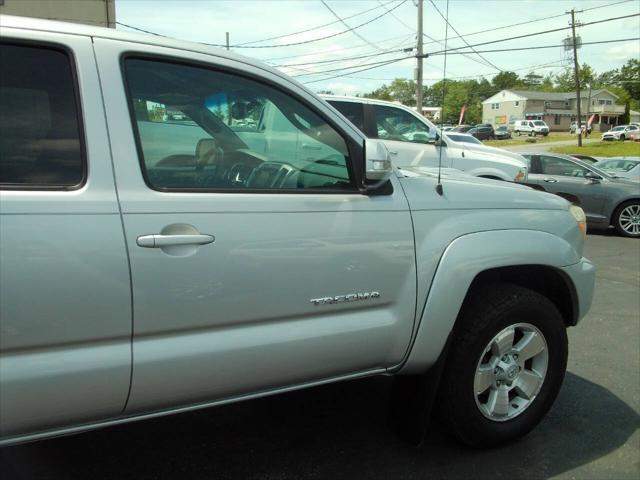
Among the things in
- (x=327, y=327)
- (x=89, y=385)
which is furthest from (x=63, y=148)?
(x=327, y=327)

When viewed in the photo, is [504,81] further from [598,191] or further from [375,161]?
[375,161]

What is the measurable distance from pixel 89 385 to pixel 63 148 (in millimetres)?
804

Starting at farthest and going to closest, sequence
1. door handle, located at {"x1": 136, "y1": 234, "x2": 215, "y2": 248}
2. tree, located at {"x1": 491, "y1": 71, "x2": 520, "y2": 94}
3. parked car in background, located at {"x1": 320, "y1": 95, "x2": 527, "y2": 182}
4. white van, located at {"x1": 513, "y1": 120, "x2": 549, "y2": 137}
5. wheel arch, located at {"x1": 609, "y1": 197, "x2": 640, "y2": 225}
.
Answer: tree, located at {"x1": 491, "y1": 71, "x2": 520, "y2": 94} → white van, located at {"x1": 513, "y1": 120, "x2": 549, "y2": 137} → wheel arch, located at {"x1": 609, "y1": 197, "x2": 640, "y2": 225} → parked car in background, located at {"x1": 320, "y1": 95, "x2": 527, "y2": 182} → door handle, located at {"x1": 136, "y1": 234, "x2": 215, "y2": 248}

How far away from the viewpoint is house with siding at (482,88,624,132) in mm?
93438

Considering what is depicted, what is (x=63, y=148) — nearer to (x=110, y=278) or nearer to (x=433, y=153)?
(x=110, y=278)

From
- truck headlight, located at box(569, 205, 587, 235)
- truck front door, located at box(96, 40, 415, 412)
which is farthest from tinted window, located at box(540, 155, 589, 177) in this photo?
truck front door, located at box(96, 40, 415, 412)

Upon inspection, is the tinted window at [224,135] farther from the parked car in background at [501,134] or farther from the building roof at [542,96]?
the building roof at [542,96]

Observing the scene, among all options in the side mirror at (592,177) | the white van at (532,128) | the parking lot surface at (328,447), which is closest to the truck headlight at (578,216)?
the parking lot surface at (328,447)

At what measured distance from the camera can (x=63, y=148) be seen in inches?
78.6

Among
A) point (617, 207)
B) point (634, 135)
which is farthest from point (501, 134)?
point (617, 207)

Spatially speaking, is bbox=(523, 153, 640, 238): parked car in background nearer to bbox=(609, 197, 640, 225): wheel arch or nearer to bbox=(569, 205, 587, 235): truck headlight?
bbox=(609, 197, 640, 225): wheel arch

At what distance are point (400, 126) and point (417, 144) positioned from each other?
0.40m

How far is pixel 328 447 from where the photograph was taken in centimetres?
306

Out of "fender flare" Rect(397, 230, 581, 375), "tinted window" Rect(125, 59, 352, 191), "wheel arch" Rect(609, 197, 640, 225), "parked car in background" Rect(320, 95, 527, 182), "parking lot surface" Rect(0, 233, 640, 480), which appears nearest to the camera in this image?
"tinted window" Rect(125, 59, 352, 191)
